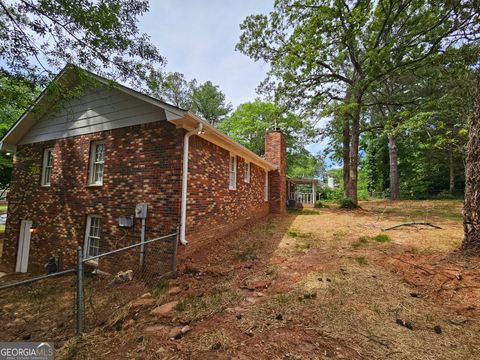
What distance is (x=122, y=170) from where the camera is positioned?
594cm

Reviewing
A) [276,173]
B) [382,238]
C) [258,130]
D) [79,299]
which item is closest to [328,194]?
[258,130]

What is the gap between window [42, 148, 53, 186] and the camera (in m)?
7.71

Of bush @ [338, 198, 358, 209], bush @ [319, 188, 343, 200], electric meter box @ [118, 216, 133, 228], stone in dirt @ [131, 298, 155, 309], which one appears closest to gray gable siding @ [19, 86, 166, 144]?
electric meter box @ [118, 216, 133, 228]

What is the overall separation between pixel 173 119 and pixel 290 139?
18.9 m

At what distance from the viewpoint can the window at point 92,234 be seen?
6.42 meters

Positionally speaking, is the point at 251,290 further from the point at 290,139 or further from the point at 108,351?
the point at 290,139

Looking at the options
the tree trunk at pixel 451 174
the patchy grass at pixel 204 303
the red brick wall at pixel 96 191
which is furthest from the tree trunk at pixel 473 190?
the tree trunk at pixel 451 174

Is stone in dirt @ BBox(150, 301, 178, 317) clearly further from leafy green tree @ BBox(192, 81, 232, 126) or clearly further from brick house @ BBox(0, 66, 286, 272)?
leafy green tree @ BBox(192, 81, 232, 126)

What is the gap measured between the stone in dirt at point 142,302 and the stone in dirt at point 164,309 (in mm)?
324

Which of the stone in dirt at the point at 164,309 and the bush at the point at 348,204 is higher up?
the bush at the point at 348,204

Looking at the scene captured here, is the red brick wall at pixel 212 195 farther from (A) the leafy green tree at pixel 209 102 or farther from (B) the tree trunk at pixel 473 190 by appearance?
(A) the leafy green tree at pixel 209 102

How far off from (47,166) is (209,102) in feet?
66.7

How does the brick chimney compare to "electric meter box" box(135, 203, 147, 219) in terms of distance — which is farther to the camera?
the brick chimney

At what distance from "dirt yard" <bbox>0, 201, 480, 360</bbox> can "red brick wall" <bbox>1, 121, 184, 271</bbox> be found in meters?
1.71
